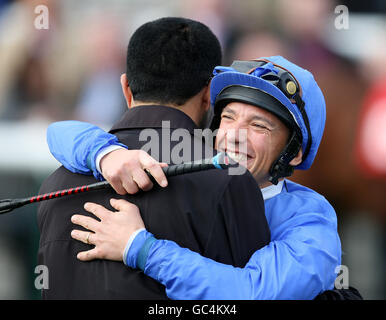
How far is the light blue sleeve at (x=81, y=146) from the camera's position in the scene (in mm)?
2346

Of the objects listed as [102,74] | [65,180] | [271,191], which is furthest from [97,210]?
[102,74]

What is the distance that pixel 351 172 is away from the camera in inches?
167

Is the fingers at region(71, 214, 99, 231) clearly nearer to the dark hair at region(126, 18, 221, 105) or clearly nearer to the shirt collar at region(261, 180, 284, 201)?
the dark hair at region(126, 18, 221, 105)

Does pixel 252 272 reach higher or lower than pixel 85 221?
lower

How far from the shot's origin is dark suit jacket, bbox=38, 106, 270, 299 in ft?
7.14

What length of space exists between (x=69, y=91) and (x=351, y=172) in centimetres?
260

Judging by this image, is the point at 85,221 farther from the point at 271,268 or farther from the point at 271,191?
the point at 271,191

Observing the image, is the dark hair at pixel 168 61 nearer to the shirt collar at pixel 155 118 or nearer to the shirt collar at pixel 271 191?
the shirt collar at pixel 155 118

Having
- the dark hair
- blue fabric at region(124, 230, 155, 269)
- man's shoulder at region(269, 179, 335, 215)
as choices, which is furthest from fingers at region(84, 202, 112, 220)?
man's shoulder at region(269, 179, 335, 215)

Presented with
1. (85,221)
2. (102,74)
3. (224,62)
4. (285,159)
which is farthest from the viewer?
(102,74)

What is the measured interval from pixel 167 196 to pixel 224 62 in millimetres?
3293

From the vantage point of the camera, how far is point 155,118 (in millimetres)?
2346
